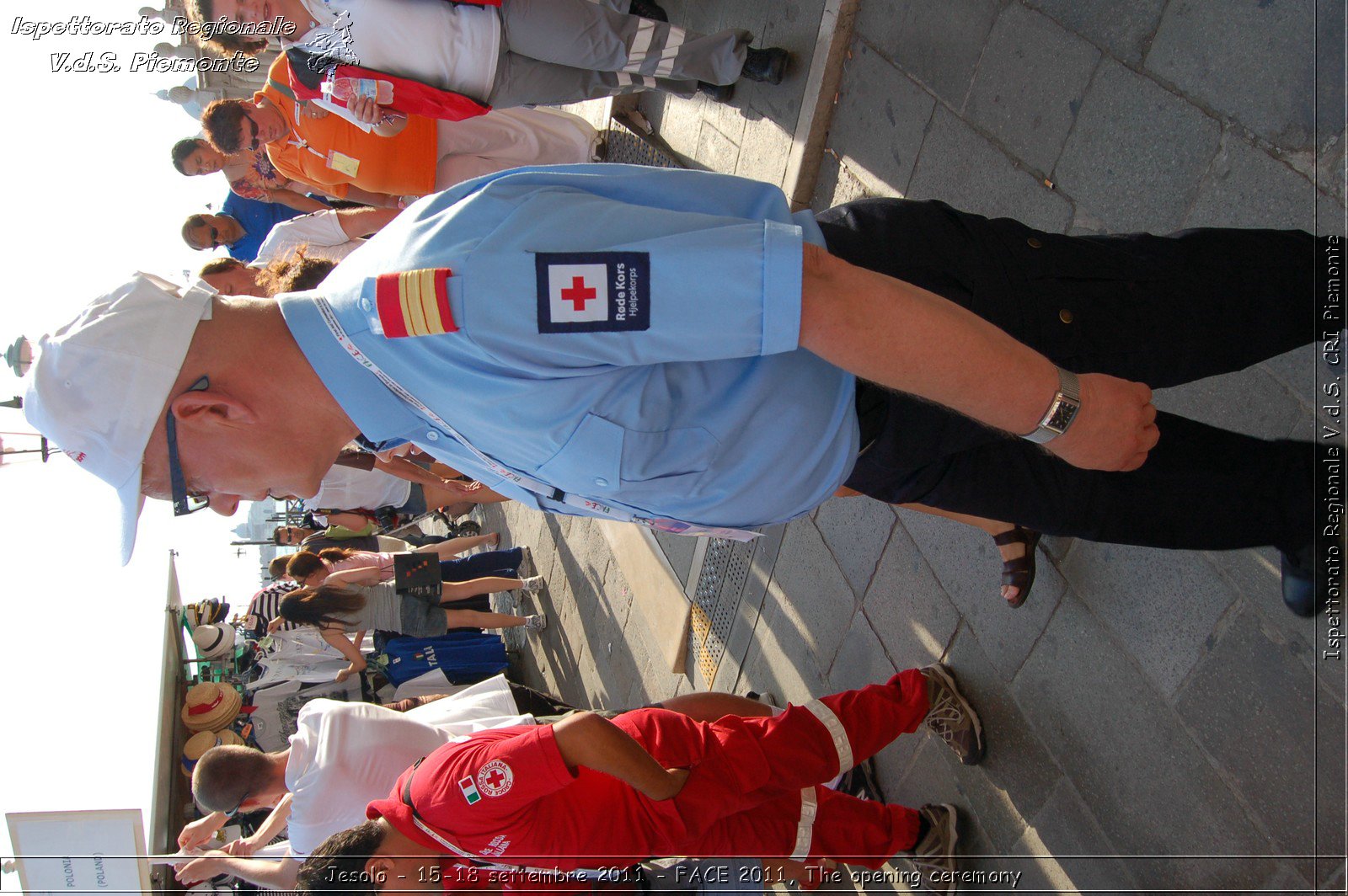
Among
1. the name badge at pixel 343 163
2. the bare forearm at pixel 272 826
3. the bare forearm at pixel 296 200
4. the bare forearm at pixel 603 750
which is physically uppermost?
the bare forearm at pixel 296 200

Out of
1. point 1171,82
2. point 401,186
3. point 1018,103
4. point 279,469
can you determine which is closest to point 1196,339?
point 1171,82

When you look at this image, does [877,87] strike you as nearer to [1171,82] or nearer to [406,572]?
[1171,82]

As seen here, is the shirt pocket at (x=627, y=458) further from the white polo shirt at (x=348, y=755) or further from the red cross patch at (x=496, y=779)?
the white polo shirt at (x=348, y=755)

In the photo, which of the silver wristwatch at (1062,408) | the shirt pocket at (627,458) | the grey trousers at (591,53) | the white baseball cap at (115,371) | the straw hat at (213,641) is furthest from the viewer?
the straw hat at (213,641)

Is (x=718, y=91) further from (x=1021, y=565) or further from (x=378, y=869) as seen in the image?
(x=378, y=869)

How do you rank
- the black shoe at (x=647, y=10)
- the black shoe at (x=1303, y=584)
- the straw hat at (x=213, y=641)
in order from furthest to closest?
the straw hat at (x=213, y=641) < the black shoe at (x=647, y=10) < the black shoe at (x=1303, y=584)

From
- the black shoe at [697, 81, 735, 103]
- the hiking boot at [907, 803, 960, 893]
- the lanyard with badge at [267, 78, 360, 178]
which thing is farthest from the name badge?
the hiking boot at [907, 803, 960, 893]

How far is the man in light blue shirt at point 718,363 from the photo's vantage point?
1.37 metres

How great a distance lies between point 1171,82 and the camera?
2.58 meters

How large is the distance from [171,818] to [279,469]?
5.30m

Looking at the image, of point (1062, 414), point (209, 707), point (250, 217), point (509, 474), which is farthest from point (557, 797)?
point (250, 217)

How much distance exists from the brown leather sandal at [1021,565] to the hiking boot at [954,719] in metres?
0.47

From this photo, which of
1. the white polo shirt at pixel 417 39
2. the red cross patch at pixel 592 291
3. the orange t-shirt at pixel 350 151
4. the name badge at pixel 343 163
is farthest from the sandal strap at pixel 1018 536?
the name badge at pixel 343 163

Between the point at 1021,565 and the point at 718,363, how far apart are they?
1802mm
